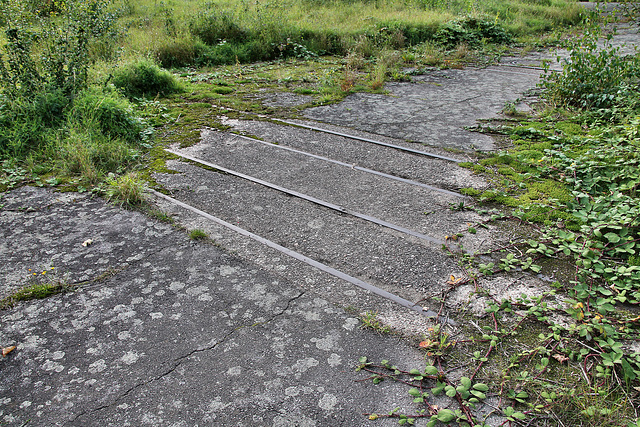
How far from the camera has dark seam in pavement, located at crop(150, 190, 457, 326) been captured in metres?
2.92

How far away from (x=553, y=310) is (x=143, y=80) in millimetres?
7211

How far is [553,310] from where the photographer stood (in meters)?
2.86

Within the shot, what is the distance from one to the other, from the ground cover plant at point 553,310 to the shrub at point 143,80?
5.52 meters

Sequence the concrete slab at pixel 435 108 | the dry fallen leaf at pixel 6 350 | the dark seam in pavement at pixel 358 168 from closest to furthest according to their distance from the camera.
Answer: the dry fallen leaf at pixel 6 350 < the dark seam in pavement at pixel 358 168 < the concrete slab at pixel 435 108

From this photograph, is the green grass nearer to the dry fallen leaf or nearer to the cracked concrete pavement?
the cracked concrete pavement

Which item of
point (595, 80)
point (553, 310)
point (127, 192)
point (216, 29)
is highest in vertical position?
point (216, 29)

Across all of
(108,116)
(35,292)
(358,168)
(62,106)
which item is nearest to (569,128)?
(358,168)

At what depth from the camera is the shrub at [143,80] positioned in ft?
24.6

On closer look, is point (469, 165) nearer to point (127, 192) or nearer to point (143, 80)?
point (127, 192)

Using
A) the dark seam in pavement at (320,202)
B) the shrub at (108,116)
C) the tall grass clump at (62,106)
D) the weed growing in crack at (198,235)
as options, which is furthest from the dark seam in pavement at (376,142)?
the weed growing in crack at (198,235)

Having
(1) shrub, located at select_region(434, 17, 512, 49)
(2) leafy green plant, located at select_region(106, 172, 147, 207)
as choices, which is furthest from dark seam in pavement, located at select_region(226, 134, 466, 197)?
(1) shrub, located at select_region(434, 17, 512, 49)

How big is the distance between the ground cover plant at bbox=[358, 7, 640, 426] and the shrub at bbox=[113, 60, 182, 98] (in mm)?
5521

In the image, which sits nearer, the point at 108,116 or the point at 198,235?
the point at 198,235

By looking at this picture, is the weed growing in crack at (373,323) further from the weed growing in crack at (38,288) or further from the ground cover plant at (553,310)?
the weed growing in crack at (38,288)
